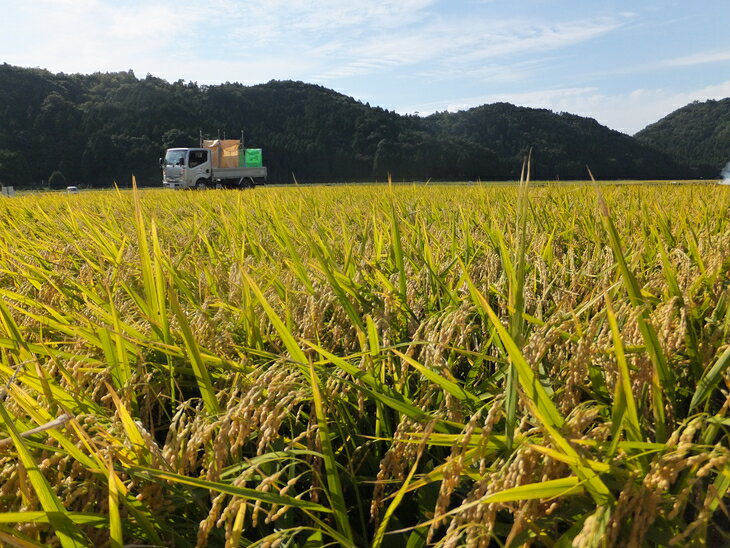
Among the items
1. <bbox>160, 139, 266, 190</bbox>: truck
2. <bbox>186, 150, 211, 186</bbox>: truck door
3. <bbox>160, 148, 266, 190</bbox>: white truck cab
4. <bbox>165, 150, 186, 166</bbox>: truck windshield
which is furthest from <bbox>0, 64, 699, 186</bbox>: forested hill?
<bbox>165, 150, 186, 166</bbox>: truck windshield

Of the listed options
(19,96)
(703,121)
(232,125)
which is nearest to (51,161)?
(19,96)

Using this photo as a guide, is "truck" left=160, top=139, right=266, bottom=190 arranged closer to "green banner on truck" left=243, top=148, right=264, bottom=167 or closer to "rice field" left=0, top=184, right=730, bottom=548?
"green banner on truck" left=243, top=148, right=264, bottom=167

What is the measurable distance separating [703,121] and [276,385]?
76.5m

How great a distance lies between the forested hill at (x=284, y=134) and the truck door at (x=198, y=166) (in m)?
24.1

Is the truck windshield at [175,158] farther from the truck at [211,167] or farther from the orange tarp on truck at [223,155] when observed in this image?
the orange tarp on truck at [223,155]

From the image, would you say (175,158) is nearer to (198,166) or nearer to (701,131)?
(198,166)

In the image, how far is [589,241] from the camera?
90.2 inches

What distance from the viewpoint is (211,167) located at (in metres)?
25.3

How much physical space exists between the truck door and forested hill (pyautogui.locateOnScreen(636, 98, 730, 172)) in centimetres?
6152

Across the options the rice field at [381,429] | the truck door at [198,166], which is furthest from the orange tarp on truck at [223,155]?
the rice field at [381,429]

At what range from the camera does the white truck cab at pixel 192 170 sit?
2417 cm

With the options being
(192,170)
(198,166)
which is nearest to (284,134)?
(198,166)

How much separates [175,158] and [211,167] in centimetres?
165

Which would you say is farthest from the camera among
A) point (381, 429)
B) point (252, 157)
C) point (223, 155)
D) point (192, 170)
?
point (252, 157)
